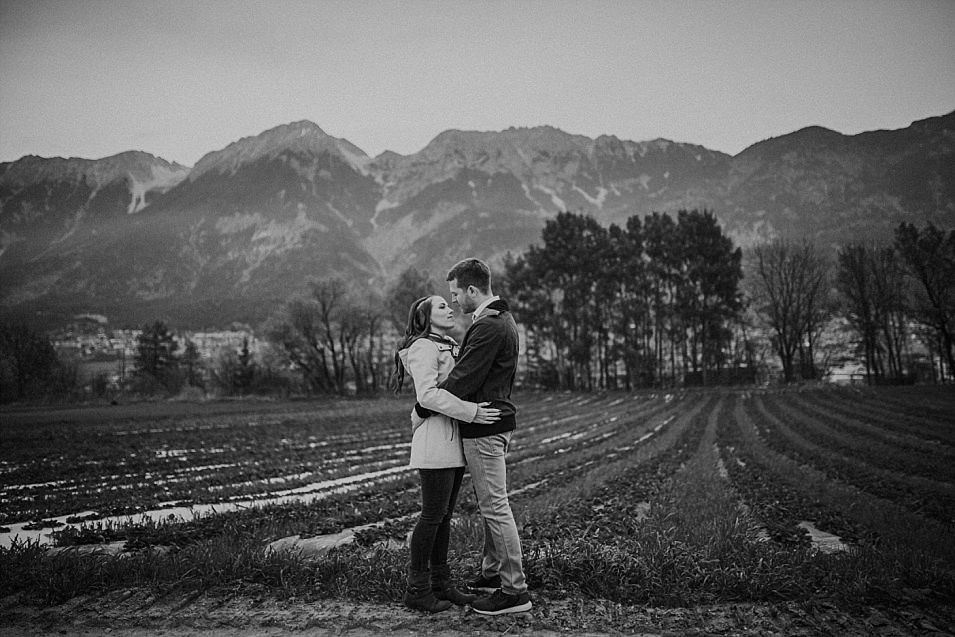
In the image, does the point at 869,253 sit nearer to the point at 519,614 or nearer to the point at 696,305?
the point at 696,305

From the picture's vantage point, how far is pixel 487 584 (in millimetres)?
4746

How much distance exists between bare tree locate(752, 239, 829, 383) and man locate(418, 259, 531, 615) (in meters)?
60.0

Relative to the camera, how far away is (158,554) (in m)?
5.70

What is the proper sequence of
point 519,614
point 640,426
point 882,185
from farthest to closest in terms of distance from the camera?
point 882,185, point 640,426, point 519,614

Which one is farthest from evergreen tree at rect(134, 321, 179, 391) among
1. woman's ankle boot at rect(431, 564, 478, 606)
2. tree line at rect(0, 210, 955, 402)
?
woman's ankle boot at rect(431, 564, 478, 606)

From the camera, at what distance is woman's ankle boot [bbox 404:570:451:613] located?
439 cm

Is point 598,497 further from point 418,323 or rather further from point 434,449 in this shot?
point 418,323

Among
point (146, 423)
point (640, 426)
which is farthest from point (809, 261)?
point (146, 423)

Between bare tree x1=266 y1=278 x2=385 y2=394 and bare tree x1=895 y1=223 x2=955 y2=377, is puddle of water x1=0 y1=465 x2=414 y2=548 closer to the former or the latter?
bare tree x1=895 y1=223 x2=955 y2=377

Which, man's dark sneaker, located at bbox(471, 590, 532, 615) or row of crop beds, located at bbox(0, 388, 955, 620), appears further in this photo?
row of crop beds, located at bbox(0, 388, 955, 620)

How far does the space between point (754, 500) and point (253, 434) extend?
72.4ft

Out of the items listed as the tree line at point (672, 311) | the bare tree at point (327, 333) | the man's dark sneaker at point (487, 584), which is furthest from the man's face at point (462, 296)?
the bare tree at point (327, 333)

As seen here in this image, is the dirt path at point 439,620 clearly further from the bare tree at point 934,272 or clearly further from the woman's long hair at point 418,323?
the bare tree at point 934,272

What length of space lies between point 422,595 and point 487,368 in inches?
74.4
